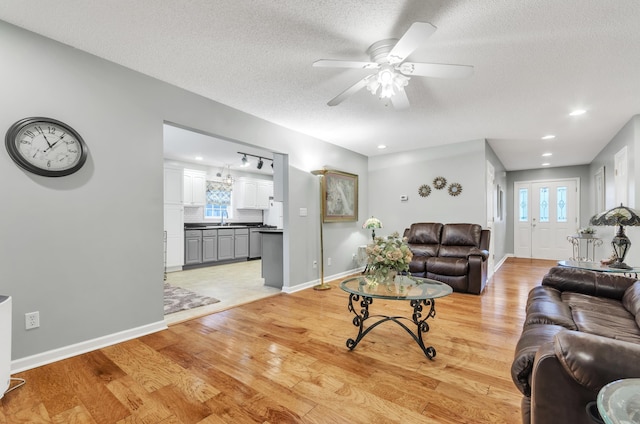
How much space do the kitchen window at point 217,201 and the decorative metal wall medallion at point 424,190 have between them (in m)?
4.77

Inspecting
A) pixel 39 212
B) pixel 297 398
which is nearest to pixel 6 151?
pixel 39 212

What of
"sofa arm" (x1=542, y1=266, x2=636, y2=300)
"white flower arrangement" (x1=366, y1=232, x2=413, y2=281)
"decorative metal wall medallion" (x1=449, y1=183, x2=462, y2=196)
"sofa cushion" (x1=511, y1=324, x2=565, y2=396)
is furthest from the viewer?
"decorative metal wall medallion" (x1=449, y1=183, x2=462, y2=196)

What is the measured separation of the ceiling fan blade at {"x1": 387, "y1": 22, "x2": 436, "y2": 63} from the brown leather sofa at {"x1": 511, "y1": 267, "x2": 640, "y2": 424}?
1578 millimetres

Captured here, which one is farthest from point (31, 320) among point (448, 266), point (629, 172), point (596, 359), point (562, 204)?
point (562, 204)

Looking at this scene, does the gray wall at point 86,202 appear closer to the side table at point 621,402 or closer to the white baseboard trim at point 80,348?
the white baseboard trim at point 80,348

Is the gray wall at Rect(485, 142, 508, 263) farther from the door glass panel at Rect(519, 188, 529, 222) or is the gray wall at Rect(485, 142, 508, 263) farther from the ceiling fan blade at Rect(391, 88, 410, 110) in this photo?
the ceiling fan blade at Rect(391, 88, 410, 110)

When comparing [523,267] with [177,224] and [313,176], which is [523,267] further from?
[177,224]

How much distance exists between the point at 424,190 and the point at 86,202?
5002 millimetres

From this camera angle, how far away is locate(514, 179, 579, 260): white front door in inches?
295

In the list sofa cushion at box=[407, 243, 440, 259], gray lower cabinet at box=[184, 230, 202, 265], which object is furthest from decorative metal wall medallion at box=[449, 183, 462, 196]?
gray lower cabinet at box=[184, 230, 202, 265]

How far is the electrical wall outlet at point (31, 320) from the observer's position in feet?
7.00

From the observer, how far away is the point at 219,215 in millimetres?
7758

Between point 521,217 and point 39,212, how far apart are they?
9528mm

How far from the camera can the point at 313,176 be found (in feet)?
15.9
